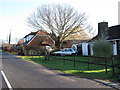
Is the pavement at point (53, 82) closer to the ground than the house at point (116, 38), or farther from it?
closer to the ground

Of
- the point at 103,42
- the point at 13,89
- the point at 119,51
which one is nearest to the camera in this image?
the point at 13,89

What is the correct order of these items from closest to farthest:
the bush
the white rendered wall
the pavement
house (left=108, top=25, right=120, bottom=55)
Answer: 1. the pavement
2. the bush
3. house (left=108, top=25, right=120, bottom=55)
4. the white rendered wall

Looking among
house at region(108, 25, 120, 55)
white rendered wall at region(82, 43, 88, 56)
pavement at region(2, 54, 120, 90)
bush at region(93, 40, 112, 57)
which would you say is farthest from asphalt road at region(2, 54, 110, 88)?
white rendered wall at region(82, 43, 88, 56)

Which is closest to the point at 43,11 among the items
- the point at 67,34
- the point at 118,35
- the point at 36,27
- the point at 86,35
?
the point at 36,27

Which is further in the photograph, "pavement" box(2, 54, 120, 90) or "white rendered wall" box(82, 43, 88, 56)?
"white rendered wall" box(82, 43, 88, 56)

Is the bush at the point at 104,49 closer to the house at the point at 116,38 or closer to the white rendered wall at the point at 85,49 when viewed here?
the house at the point at 116,38

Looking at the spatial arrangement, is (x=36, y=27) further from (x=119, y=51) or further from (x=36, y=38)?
(x=119, y=51)

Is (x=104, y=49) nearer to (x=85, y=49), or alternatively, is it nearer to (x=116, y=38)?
(x=116, y=38)

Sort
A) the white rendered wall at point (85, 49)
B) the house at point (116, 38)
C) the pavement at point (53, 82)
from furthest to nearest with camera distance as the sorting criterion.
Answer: the white rendered wall at point (85, 49), the house at point (116, 38), the pavement at point (53, 82)

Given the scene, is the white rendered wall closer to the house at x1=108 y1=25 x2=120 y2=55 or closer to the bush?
the house at x1=108 y1=25 x2=120 y2=55

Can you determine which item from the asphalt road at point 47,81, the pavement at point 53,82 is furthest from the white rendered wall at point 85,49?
the pavement at point 53,82

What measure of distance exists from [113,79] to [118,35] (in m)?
15.9

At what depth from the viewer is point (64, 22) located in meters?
49.4

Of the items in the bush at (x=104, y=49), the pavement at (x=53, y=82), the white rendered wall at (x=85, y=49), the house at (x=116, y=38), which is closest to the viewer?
the pavement at (x=53, y=82)
